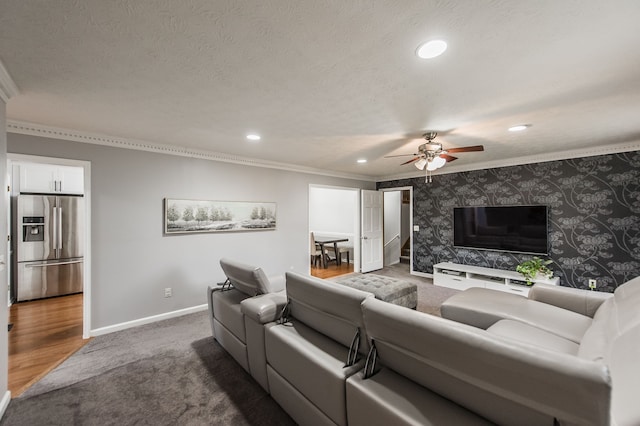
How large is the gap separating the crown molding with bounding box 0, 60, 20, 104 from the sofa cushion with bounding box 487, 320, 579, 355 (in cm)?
388

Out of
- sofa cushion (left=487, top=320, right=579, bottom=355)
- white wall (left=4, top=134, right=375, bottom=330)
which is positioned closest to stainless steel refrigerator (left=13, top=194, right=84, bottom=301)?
white wall (left=4, top=134, right=375, bottom=330)

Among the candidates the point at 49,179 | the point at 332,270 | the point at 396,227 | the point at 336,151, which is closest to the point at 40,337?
the point at 49,179

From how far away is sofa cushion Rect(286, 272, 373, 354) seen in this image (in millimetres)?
1528

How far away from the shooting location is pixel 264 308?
6.72 ft

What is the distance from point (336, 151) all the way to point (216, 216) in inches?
81.8

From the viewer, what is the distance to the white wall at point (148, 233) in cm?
307

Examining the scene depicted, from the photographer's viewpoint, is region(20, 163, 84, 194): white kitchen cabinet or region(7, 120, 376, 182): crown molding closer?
region(7, 120, 376, 182): crown molding

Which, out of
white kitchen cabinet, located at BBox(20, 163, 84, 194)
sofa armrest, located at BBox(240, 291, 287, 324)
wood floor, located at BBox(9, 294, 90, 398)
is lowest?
wood floor, located at BBox(9, 294, 90, 398)

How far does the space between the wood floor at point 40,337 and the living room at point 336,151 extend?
33cm

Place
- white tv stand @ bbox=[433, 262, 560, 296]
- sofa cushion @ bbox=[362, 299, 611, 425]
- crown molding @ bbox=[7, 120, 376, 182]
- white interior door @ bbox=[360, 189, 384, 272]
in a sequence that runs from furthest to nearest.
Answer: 1. white interior door @ bbox=[360, 189, 384, 272]
2. white tv stand @ bbox=[433, 262, 560, 296]
3. crown molding @ bbox=[7, 120, 376, 182]
4. sofa cushion @ bbox=[362, 299, 611, 425]

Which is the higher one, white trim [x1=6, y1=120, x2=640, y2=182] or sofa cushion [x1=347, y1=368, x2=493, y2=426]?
white trim [x1=6, y1=120, x2=640, y2=182]

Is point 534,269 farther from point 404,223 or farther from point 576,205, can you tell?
point 404,223

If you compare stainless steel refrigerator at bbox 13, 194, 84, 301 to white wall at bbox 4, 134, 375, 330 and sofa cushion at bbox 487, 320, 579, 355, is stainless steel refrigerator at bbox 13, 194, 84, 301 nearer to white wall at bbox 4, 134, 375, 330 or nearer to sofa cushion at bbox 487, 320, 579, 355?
white wall at bbox 4, 134, 375, 330

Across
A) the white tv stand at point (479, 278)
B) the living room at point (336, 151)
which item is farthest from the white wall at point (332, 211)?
the white tv stand at point (479, 278)
